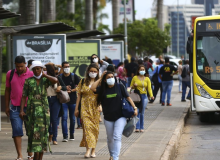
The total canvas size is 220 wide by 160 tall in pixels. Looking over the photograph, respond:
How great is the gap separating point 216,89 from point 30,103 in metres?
8.41

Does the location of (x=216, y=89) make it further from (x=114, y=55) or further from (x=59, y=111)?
(x=114, y=55)

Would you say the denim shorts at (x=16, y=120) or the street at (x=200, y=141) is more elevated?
the denim shorts at (x=16, y=120)

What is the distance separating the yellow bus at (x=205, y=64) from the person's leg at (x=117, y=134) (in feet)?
24.4

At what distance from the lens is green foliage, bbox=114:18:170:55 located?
160ft

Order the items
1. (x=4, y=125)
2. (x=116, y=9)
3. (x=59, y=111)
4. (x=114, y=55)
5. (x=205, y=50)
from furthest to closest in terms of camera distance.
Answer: (x=116, y=9) → (x=114, y=55) → (x=205, y=50) → (x=4, y=125) → (x=59, y=111)

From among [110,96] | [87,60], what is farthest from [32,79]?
[87,60]

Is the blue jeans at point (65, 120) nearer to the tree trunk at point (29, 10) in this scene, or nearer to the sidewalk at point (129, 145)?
the sidewalk at point (129, 145)

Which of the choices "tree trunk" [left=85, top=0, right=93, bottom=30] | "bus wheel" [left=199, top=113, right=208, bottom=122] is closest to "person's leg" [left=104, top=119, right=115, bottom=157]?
"bus wheel" [left=199, top=113, right=208, bottom=122]

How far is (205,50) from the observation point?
52.7 feet

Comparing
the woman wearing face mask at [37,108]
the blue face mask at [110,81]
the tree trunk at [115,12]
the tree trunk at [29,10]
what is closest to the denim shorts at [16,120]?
the woman wearing face mask at [37,108]

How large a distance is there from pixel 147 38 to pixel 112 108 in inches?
1600

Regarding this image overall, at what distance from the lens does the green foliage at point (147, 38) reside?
4891 cm

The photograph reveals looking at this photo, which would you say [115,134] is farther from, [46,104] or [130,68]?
[130,68]

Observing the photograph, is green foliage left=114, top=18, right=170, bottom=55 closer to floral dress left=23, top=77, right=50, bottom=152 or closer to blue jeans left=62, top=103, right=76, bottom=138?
blue jeans left=62, top=103, right=76, bottom=138
